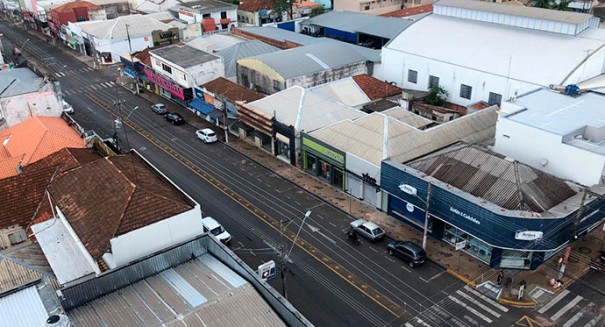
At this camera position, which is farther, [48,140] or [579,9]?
[579,9]

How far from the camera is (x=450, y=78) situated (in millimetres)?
73812

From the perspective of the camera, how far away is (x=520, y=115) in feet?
173

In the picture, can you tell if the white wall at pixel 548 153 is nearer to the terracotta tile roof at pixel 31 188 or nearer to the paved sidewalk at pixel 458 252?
the paved sidewalk at pixel 458 252

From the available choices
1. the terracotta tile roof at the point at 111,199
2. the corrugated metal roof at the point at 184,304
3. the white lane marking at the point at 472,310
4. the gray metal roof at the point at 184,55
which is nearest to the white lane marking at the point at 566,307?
the white lane marking at the point at 472,310

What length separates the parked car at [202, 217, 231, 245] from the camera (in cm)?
4912

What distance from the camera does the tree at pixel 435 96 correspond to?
72.7 meters

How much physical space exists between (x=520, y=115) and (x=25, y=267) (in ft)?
156

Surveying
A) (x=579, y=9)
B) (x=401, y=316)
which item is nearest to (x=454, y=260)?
(x=401, y=316)

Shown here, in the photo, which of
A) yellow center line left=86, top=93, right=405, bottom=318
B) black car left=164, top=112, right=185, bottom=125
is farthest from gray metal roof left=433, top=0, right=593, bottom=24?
yellow center line left=86, top=93, right=405, bottom=318

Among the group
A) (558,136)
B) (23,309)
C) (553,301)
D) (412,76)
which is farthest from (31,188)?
(412,76)

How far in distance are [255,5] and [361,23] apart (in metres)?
35.1

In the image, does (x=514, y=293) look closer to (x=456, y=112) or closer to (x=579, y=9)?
(x=456, y=112)

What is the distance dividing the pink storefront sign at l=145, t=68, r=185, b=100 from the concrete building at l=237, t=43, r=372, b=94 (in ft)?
31.8

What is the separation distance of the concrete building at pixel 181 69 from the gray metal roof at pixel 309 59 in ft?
26.5
